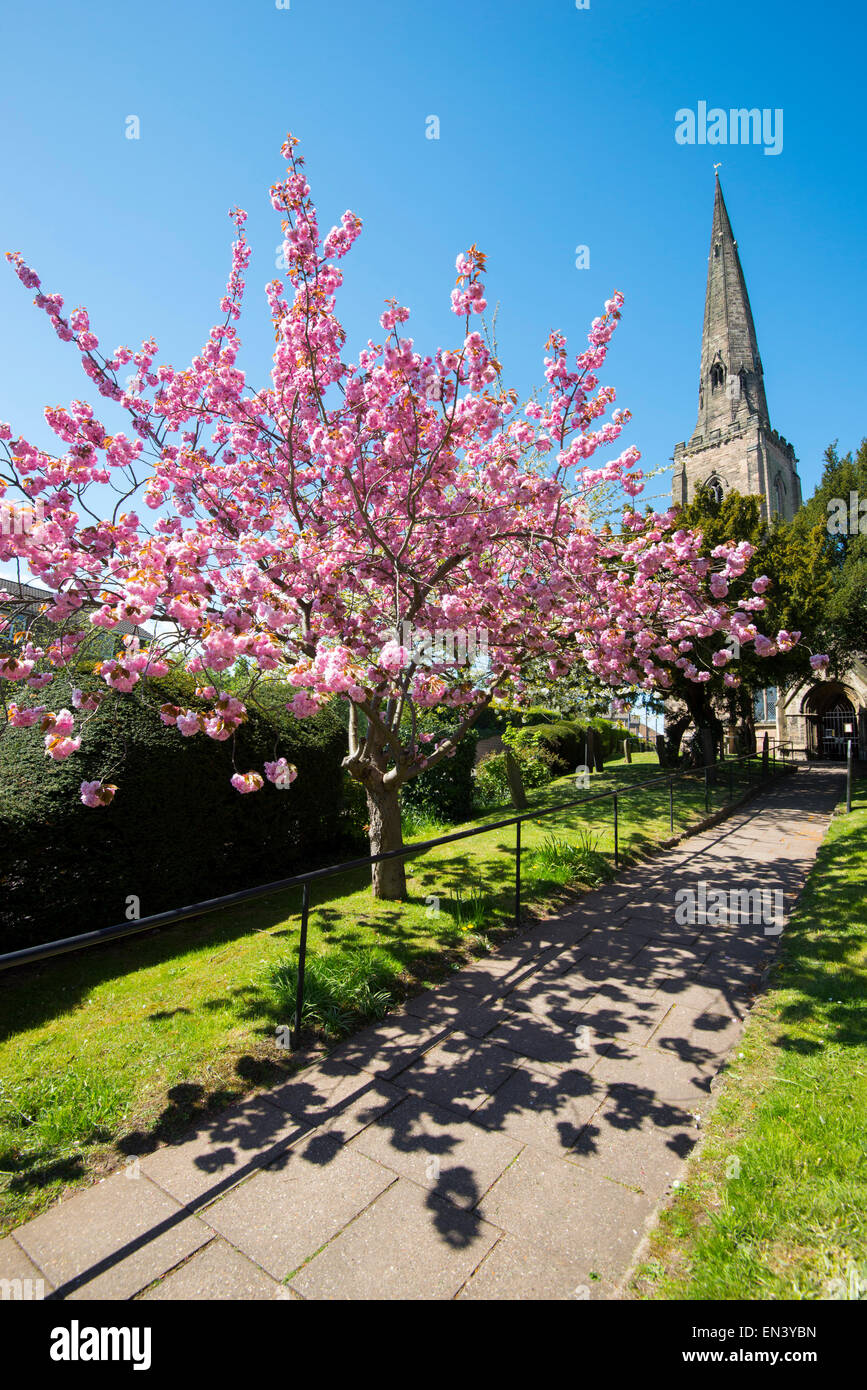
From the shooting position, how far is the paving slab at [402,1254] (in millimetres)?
2191

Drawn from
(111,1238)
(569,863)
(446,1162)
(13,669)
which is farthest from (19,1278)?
(569,863)

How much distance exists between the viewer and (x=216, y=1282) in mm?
2225

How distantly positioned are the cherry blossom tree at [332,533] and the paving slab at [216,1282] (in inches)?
91.5

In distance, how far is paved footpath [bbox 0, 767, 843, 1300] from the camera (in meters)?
2.28

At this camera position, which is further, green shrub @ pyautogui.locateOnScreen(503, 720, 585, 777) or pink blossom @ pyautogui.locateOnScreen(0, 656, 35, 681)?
green shrub @ pyautogui.locateOnScreen(503, 720, 585, 777)

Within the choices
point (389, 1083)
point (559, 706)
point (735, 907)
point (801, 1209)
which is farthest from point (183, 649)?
point (559, 706)

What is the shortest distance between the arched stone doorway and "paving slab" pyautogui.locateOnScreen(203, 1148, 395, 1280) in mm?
37765

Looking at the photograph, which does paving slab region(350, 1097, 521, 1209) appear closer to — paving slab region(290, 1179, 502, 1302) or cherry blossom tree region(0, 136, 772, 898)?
paving slab region(290, 1179, 502, 1302)

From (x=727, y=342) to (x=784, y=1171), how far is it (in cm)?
5579

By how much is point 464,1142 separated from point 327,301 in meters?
6.79

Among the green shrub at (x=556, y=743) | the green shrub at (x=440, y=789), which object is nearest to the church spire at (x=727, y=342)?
the green shrub at (x=556, y=743)

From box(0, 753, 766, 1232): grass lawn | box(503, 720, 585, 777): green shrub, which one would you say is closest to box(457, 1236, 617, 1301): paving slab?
box(0, 753, 766, 1232): grass lawn

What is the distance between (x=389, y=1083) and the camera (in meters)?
3.52
